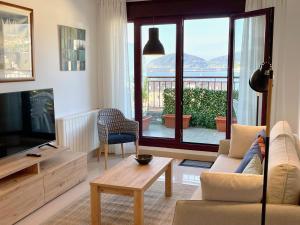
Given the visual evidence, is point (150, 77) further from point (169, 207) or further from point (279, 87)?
point (169, 207)

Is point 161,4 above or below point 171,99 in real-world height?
above

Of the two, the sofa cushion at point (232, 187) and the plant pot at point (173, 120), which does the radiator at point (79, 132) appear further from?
the sofa cushion at point (232, 187)

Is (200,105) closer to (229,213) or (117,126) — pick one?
(117,126)

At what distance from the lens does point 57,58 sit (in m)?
4.50

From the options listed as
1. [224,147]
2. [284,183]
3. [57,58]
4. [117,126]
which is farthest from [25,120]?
[284,183]

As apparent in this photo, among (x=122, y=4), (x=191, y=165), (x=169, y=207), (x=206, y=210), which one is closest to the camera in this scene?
(x=206, y=210)

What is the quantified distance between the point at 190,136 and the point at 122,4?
96.6 inches

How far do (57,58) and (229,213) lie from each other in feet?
10.9

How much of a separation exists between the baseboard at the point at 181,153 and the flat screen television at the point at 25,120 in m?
2.02

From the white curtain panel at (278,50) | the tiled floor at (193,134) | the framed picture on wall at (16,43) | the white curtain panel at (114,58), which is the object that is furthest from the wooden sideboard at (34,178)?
the white curtain panel at (278,50)

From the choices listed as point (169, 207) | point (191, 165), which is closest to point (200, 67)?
point (191, 165)

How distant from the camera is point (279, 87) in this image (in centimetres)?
452

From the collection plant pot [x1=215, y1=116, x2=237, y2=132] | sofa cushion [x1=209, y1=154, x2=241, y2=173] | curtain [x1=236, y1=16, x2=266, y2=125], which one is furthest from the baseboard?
sofa cushion [x1=209, y1=154, x2=241, y2=173]

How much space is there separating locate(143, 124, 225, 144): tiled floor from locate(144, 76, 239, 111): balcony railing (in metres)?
0.37
